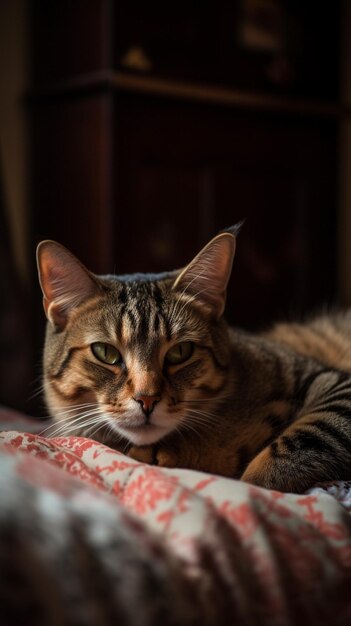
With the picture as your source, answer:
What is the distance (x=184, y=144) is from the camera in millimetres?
2660

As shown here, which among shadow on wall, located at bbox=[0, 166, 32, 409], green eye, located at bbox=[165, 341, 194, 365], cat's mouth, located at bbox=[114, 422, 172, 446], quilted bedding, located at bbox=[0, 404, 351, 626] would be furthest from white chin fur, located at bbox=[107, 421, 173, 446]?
shadow on wall, located at bbox=[0, 166, 32, 409]

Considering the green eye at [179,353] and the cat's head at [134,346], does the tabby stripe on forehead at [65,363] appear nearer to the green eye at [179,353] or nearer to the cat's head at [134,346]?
the cat's head at [134,346]

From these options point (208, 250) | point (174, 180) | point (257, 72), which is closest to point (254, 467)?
point (208, 250)

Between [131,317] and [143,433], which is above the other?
[131,317]

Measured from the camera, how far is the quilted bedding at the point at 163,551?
0.66 meters

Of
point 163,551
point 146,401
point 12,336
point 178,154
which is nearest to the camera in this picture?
point 163,551

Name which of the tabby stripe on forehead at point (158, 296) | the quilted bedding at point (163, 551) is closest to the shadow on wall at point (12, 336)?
the tabby stripe on forehead at point (158, 296)

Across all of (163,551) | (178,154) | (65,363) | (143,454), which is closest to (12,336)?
(65,363)

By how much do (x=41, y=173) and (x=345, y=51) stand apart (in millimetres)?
1574

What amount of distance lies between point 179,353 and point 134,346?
8 cm

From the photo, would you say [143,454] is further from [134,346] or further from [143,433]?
[134,346]

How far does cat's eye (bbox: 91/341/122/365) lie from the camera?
1.17m

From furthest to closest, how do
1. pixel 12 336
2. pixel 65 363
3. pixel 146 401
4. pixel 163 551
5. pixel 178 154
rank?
A: pixel 178 154 → pixel 12 336 → pixel 65 363 → pixel 146 401 → pixel 163 551

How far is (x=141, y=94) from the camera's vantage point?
8.10ft
